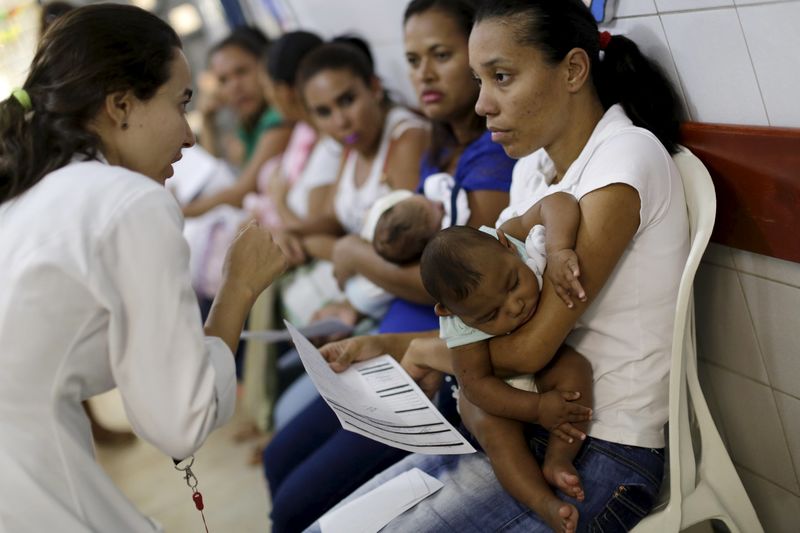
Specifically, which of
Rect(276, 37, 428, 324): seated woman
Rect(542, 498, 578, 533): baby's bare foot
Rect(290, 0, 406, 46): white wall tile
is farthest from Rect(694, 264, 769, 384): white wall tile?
Rect(290, 0, 406, 46): white wall tile

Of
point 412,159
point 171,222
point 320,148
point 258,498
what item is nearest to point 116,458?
point 258,498

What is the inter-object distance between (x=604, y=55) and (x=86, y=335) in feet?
3.77

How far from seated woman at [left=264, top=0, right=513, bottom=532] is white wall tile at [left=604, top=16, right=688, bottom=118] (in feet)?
1.43

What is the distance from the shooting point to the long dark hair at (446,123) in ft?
7.34

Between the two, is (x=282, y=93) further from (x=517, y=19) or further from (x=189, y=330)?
(x=189, y=330)

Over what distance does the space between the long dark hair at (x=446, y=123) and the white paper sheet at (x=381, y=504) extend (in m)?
1.02

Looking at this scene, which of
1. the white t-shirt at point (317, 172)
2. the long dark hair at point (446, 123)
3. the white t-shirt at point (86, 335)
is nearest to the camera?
the white t-shirt at point (86, 335)

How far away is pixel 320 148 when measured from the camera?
332 cm

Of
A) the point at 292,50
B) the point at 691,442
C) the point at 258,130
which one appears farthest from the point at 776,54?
the point at 258,130

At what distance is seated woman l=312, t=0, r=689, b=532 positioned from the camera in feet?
4.69

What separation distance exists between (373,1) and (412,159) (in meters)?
0.91

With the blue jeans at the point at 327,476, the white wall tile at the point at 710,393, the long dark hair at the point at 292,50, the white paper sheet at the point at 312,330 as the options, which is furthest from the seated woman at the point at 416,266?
the long dark hair at the point at 292,50

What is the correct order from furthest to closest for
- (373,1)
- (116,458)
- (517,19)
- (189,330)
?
(116,458), (373,1), (517,19), (189,330)

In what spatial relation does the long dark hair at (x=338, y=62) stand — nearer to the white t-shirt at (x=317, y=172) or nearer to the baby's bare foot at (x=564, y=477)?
the white t-shirt at (x=317, y=172)
